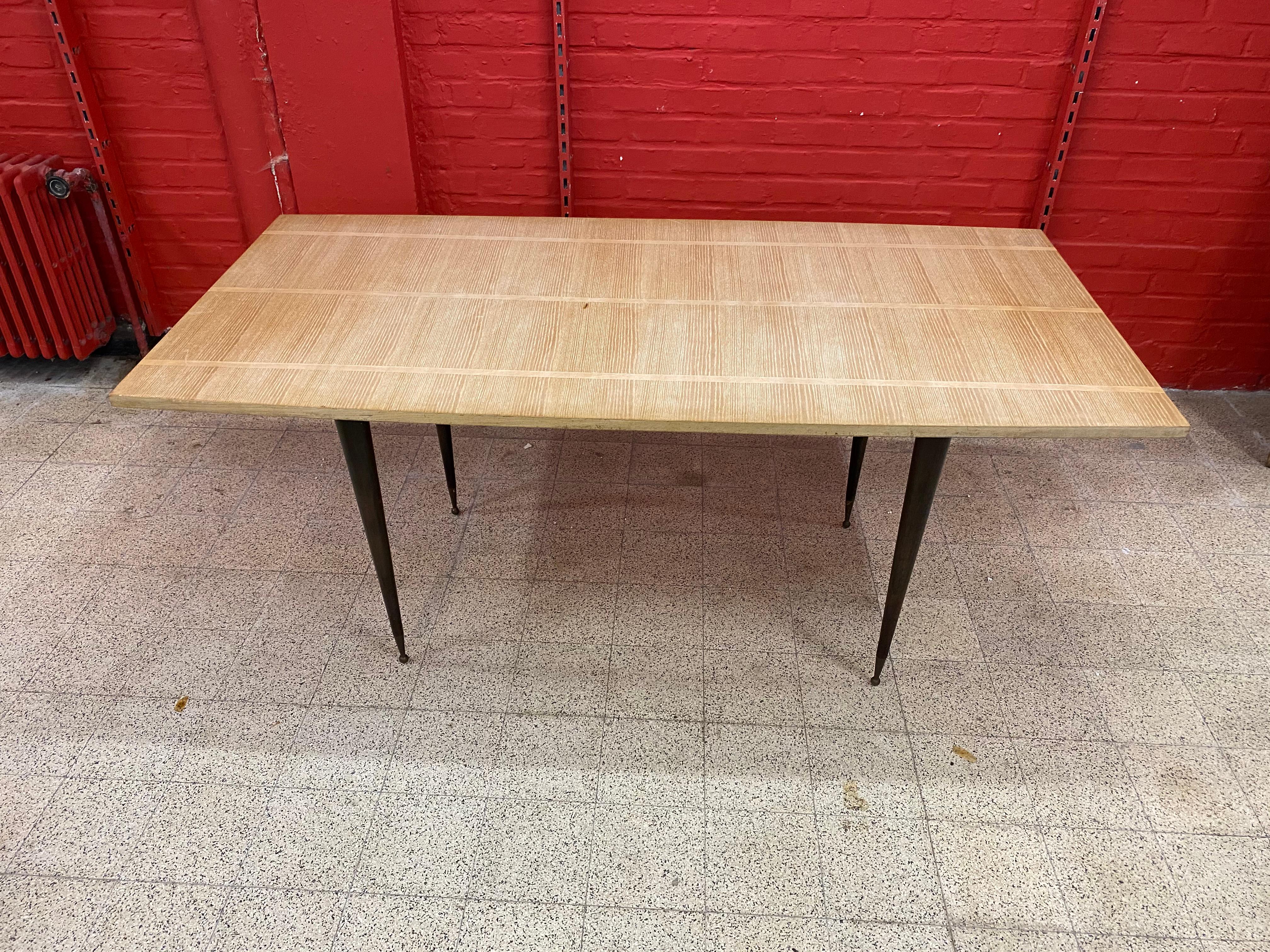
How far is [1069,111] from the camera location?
2.61m

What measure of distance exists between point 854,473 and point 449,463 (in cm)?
116

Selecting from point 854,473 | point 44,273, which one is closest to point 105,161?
point 44,273

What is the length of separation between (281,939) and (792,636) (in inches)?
51.5

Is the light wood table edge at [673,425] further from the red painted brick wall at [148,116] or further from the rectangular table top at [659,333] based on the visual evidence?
the red painted brick wall at [148,116]

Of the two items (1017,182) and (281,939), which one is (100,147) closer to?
(281,939)

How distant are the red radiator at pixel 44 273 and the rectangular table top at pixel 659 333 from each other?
1.05 m

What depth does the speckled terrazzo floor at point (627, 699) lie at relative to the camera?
1.68 metres

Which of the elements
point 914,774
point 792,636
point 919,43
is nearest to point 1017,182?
point 919,43

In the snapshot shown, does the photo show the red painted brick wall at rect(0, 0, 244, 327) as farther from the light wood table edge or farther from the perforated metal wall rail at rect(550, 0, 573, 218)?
the light wood table edge

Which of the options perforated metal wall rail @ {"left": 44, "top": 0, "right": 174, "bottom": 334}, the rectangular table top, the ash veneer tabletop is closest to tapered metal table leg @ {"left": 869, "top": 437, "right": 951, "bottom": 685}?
the ash veneer tabletop

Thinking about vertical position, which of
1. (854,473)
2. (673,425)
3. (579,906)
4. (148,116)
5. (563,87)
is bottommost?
(579,906)

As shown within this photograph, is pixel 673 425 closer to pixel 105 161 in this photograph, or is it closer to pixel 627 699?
pixel 627 699

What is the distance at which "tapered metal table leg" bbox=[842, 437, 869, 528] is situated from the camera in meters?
2.46

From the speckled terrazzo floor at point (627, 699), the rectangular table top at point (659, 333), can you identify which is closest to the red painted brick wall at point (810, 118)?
the rectangular table top at point (659, 333)
